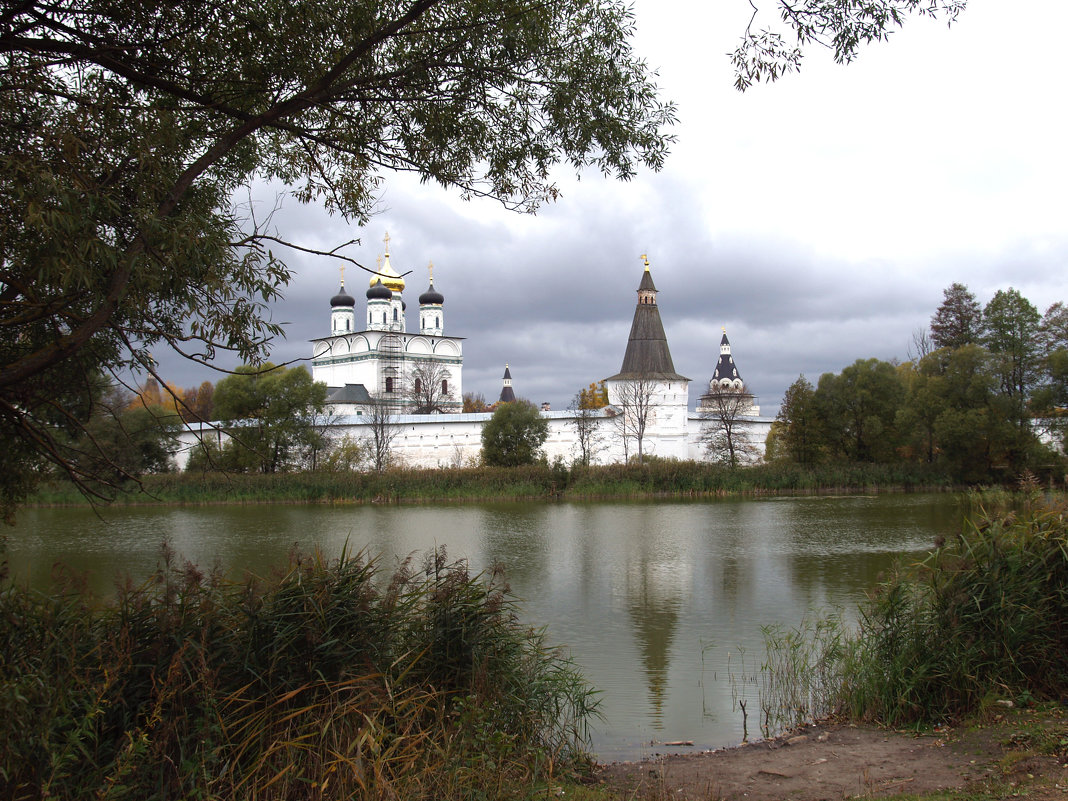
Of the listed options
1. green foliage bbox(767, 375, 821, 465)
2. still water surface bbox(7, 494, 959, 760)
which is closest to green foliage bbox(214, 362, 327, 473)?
still water surface bbox(7, 494, 959, 760)

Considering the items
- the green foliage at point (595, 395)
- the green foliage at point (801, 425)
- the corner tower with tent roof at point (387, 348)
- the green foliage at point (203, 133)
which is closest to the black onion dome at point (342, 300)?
the corner tower with tent roof at point (387, 348)

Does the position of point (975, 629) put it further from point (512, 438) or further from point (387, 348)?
point (387, 348)

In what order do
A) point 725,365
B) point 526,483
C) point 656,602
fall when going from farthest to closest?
point 725,365, point 526,483, point 656,602

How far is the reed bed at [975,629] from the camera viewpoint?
4.42 meters

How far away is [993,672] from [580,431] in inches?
1297

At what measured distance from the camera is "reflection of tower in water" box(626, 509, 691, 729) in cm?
614

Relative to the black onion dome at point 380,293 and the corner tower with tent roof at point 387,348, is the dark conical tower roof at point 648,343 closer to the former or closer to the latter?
the corner tower with tent roof at point 387,348

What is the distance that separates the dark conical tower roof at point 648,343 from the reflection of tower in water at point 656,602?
27673mm

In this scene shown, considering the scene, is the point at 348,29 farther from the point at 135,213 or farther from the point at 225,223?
the point at 135,213

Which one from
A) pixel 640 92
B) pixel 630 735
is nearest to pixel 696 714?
pixel 630 735

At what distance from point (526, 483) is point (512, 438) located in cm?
574

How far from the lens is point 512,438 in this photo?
32156 millimetres

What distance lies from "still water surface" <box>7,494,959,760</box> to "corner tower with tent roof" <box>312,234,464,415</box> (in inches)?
1218

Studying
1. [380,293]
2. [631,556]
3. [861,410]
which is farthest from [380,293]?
[631,556]
